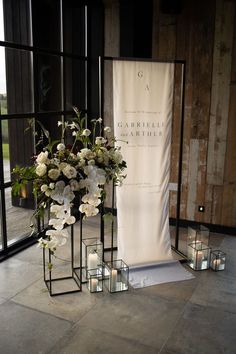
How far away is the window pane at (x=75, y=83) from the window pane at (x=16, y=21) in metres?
0.74

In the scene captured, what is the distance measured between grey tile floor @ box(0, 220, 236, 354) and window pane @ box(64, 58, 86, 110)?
2551 mm

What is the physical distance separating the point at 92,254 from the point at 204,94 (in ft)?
8.39

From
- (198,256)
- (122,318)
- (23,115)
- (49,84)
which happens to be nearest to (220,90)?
(198,256)

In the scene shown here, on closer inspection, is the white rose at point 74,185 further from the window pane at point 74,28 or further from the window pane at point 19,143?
the window pane at point 74,28

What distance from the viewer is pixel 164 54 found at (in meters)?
4.94

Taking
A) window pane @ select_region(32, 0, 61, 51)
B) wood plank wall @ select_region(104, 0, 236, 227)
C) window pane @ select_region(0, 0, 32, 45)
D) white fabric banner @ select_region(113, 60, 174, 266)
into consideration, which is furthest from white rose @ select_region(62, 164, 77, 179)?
wood plank wall @ select_region(104, 0, 236, 227)

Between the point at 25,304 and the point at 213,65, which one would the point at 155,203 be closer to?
the point at 25,304

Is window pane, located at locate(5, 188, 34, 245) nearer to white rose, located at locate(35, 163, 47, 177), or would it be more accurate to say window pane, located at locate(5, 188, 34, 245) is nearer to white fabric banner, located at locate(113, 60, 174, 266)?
white fabric banner, located at locate(113, 60, 174, 266)

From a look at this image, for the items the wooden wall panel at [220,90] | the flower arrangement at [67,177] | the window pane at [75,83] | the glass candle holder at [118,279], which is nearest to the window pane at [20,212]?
the window pane at [75,83]

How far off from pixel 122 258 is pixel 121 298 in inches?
22.2

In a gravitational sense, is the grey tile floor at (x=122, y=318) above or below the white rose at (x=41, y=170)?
below

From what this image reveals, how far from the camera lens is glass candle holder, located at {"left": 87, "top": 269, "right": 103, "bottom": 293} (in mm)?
3441

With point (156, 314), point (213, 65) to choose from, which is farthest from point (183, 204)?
point (156, 314)

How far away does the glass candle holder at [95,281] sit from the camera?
11.3 ft
